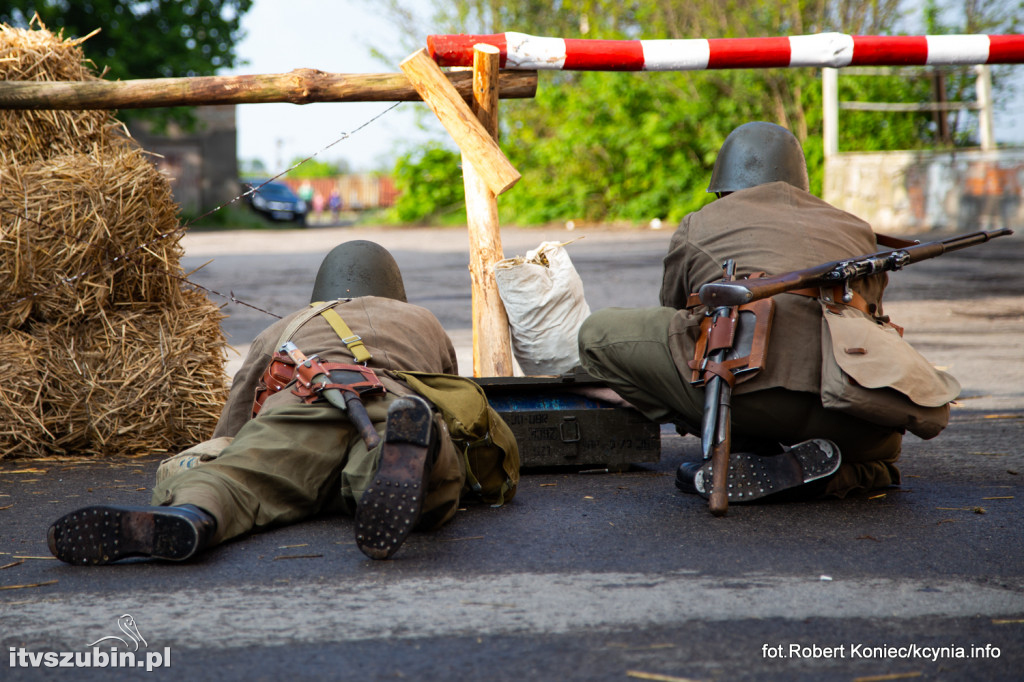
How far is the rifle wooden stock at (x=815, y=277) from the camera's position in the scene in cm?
336

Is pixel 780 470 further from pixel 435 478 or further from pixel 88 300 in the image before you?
pixel 88 300

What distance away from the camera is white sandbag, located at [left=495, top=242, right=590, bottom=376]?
4855 mm

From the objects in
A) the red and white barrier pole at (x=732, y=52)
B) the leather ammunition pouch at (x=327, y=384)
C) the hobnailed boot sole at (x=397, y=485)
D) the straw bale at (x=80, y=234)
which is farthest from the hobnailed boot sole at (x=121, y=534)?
the red and white barrier pole at (x=732, y=52)

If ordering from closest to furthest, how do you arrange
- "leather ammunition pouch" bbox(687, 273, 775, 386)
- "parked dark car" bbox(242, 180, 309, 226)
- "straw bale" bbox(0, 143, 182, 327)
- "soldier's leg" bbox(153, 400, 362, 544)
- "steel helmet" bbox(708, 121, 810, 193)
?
"soldier's leg" bbox(153, 400, 362, 544), "leather ammunition pouch" bbox(687, 273, 775, 386), "steel helmet" bbox(708, 121, 810, 193), "straw bale" bbox(0, 143, 182, 327), "parked dark car" bbox(242, 180, 309, 226)

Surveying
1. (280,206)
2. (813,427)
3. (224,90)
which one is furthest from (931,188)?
(280,206)

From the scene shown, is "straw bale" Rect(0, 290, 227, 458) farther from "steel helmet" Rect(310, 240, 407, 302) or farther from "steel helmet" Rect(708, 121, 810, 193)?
"steel helmet" Rect(708, 121, 810, 193)

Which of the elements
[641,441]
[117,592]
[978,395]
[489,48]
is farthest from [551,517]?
[978,395]

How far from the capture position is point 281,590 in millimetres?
2740

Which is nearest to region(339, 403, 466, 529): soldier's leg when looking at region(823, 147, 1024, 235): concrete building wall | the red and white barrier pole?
the red and white barrier pole

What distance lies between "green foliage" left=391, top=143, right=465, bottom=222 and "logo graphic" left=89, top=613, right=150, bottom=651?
2496cm

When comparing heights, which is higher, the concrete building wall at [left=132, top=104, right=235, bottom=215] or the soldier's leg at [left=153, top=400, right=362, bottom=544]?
the concrete building wall at [left=132, top=104, right=235, bottom=215]

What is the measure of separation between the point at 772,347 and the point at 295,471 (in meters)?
1.73

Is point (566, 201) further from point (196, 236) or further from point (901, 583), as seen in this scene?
point (901, 583)

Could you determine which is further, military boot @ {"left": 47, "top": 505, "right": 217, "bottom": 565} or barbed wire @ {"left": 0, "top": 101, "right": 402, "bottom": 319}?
barbed wire @ {"left": 0, "top": 101, "right": 402, "bottom": 319}
